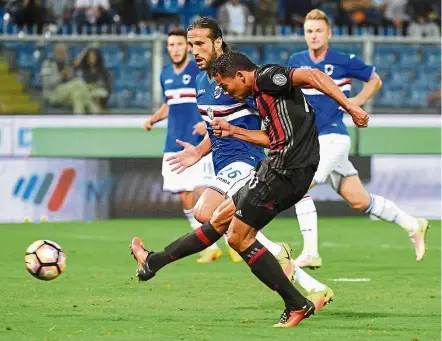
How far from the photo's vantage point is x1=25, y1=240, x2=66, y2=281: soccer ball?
811 centimetres

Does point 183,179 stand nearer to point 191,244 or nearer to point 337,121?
point 337,121

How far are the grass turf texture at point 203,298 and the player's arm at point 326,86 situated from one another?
128 centimetres

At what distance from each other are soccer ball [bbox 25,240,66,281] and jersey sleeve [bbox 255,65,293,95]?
209 centimetres

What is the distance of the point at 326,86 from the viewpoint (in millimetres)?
6957

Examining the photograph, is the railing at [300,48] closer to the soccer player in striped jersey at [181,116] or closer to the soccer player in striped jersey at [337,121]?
the soccer player in striped jersey at [181,116]

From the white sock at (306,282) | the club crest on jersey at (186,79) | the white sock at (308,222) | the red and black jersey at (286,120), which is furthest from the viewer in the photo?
the club crest on jersey at (186,79)

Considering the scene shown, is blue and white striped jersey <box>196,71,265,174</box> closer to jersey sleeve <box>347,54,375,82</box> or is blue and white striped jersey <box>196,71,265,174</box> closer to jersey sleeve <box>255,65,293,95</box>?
jersey sleeve <box>255,65,293,95</box>

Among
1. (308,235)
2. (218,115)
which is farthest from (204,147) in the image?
(308,235)

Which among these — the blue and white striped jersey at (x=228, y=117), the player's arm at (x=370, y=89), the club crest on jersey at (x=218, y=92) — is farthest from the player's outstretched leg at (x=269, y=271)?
the player's arm at (x=370, y=89)

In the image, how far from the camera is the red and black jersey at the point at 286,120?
23.1 ft

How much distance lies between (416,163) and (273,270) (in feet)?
33.7

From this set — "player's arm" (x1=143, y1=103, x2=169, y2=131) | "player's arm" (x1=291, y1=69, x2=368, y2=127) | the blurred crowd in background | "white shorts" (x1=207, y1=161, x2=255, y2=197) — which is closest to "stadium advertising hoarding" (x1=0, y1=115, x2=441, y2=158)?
the blurred crowd in background

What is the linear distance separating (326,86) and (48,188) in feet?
33.0

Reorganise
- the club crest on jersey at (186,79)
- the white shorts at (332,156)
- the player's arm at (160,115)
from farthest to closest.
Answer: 1. the club crest on jersey at (186,79)
2. the player's arm at (160,115)
3. the white shorts at (332,156)
